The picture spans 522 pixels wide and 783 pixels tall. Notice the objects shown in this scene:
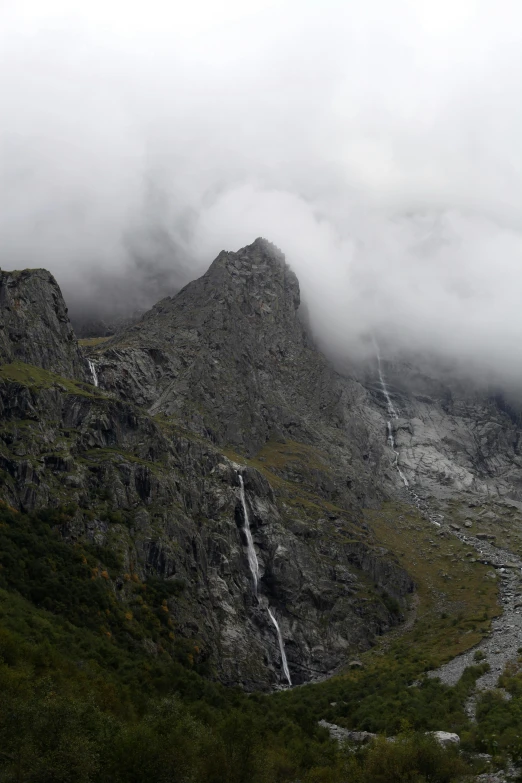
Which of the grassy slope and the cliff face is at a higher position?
the cliff face

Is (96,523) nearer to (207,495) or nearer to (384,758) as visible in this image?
(207,495)

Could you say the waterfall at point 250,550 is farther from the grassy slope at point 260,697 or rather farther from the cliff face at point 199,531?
the grassy slope at point 260,697

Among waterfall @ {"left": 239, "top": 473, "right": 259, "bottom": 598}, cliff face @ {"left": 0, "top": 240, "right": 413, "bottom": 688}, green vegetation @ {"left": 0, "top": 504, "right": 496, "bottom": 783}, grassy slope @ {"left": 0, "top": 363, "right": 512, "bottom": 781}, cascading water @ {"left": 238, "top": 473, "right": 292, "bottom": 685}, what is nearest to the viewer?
green vegetation @ {"left": 0, "top": 504, "right": 496, "bottom": 783}

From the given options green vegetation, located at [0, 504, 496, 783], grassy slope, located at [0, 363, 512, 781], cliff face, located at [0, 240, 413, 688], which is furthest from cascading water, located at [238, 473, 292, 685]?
green vegetation, located at [0, 504, 496, 783]

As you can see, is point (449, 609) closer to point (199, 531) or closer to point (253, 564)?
point (253, 564)

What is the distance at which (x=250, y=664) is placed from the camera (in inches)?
5404

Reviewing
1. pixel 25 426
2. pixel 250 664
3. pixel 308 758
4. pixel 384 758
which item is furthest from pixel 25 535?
pixel 384 758

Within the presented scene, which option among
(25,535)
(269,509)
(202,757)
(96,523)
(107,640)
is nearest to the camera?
(202,757)

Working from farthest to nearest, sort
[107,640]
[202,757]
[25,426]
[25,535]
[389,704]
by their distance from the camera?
1. [25,426]
2. [25,535]
3. [107,640]
4. [389,704]
5. [202,757]

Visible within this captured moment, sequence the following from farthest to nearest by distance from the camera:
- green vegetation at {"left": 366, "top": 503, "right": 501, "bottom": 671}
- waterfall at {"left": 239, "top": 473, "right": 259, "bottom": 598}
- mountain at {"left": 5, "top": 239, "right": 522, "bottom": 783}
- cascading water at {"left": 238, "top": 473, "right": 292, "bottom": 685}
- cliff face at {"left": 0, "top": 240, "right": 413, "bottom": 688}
Result: waterfall at {"left": 239, "top": 473, "right": 259, "bottom": 598} < cascading water at {"left": 238, "top": 473, "right": 292, "bottom": 685} < green vegetation at {"left": 366, "top": 503, "right": 501, "bottom": 671} < cliff face at {"left": 0, "top": 240, "right": 413, "bottom": 688} < mountain at {"left": 5, "top": 239, "right": 522, "bottom": 783}

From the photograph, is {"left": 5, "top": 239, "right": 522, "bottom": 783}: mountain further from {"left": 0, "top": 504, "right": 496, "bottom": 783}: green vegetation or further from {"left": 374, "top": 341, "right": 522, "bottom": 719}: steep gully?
{"left": 374, "top": 341, "right": 522, "bottom": 719}: steep gully

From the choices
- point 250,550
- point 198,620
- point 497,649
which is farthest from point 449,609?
point 198,620

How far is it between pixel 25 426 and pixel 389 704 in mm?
96774

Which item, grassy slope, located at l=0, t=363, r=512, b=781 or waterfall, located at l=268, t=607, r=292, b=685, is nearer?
grassy slope, located at l=0, t=363, r=512, b=781
